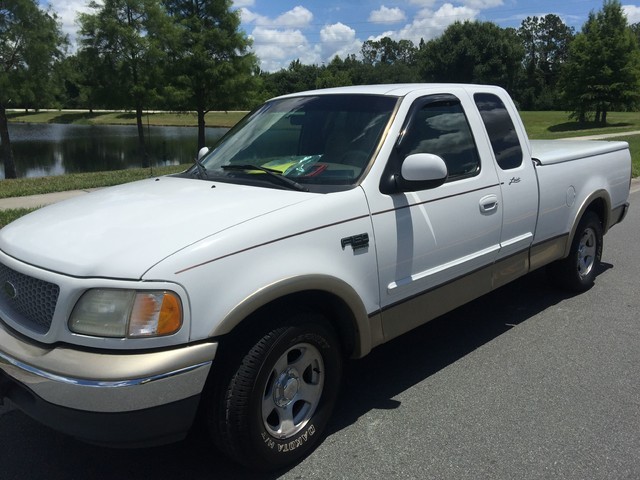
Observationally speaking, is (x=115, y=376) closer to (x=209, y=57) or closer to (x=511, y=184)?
(x=511, y=184)

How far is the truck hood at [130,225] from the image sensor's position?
2.50 m

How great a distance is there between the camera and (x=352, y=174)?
3.33 m

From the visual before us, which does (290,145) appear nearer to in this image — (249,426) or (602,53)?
(249,426)

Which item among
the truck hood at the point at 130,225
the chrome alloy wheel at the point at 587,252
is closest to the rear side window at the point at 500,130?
the chrome alloy wheel at the point at 587,252

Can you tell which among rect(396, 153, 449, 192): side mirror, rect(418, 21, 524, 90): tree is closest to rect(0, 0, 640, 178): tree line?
rect(396, 153, 449, 192): side mirror

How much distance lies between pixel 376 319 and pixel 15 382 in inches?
70.7

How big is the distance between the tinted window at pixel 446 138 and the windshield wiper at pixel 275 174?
72 centimetres

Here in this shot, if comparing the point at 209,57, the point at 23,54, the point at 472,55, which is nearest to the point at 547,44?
the point at 472,55

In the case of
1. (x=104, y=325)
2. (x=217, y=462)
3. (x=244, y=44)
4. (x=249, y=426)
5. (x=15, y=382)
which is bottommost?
(x=217, y=462)

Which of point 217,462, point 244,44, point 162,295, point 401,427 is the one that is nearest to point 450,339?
point 401,427

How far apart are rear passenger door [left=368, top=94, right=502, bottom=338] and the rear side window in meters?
0.15

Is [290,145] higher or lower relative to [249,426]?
higher

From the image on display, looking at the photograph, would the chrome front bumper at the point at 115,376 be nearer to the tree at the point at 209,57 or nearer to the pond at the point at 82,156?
the pond at the point at 82,156

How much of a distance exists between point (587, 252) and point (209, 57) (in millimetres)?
24920
